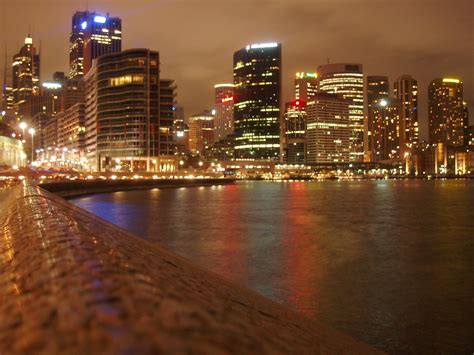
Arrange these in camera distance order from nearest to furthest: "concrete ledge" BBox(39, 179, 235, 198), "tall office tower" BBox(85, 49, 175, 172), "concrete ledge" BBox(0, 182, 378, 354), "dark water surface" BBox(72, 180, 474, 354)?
1. "concrete ledge" BBox(0, 182, 378, 354)
2. "dark water surface" BBox(72, 180, 474, 354)
3. "concrete ledge" BBox(39, 179, 235, 198)
4. "tall office tower" BBox(85, 49, 175, 172)

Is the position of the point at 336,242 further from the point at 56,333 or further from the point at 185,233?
the point at 56,333

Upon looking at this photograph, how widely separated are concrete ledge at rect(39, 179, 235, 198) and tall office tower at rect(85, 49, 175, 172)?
26.2 meters

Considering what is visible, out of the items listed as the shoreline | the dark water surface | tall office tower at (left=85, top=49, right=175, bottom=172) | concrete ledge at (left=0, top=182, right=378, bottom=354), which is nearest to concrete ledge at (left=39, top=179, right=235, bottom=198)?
the shoreline

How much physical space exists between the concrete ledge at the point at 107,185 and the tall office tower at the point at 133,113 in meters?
26.2

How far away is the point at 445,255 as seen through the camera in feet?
43.2

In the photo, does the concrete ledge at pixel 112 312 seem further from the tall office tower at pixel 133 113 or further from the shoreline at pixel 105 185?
the tall office tower at pixel 133 113

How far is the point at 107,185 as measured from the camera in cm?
7200

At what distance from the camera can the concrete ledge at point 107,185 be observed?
150 feet

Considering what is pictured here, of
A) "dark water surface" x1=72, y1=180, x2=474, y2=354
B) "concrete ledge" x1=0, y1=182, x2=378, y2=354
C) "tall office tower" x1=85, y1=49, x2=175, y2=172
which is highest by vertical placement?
"tall office tower" x1=85, y1=49, x2=175, y2=172

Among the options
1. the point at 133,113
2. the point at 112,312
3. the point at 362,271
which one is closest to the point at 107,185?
the point at 362,271

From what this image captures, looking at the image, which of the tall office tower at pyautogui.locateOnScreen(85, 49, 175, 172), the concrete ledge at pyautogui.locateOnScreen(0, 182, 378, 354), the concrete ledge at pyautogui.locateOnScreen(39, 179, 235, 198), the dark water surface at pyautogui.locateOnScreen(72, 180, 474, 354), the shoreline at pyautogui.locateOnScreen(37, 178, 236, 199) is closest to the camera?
the concrete ledge at pyautogui.locateOnScreen(0, 182, 378, 354)

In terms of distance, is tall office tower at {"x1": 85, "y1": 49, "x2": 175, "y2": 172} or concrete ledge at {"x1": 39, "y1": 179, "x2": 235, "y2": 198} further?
tall office tower at {"x1": 85, "y1": 49, "x2": 175, "y2": 172}

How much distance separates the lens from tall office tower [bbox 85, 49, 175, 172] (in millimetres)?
139875

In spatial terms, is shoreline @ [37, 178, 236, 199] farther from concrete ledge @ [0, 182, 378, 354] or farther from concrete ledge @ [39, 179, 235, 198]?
concrete ledge @ [0, 182, 378, 354]
